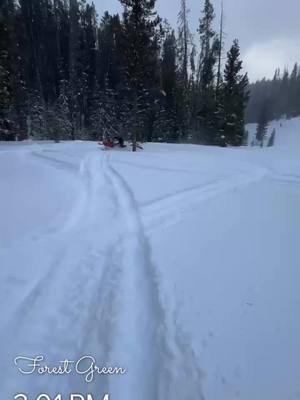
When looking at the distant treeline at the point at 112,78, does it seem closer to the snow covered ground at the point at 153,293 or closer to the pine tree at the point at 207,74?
the pine tree at the point at 207,74

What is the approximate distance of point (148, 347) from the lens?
7.98 feet

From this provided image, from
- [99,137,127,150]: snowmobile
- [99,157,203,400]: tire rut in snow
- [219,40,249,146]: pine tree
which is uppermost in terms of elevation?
[219,40,249,146]: pine tree

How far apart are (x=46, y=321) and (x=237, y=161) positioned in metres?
11.8

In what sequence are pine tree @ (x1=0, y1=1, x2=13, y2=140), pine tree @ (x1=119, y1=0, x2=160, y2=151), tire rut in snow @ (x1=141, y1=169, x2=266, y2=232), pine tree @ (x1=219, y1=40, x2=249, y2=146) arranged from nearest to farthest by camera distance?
1. tire rut in snow @ (x1=141, y1=169, x2=266, y2=232)
2. pine tree @ (x1=119, y1=0, x2=160, y2=151)
3. pine tree @ (x1=0, y1=1, x2=13, y2=140)
4. pine tree @ (x1=219, y1=40, x2=249, y2=146)

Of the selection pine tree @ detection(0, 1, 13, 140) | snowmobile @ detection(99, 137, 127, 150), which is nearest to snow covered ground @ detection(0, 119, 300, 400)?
snowmobile @ detection(99, 137, 127, 150)

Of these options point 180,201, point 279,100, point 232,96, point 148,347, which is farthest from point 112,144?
point 279,100

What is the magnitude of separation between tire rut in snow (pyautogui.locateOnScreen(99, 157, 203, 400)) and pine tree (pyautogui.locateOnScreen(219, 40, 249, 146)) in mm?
22966

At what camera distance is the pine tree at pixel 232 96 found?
2347 cm

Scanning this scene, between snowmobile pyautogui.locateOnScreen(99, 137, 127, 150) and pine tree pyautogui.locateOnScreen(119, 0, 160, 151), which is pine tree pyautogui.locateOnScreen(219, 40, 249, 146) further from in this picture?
snowmobile pyautogui.locateOnScreen(99, 137, 127, 150)

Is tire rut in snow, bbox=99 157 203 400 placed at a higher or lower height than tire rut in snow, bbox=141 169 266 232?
lower

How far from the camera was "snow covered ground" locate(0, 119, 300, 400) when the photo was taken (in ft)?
7.07

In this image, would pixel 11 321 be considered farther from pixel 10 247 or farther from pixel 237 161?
pixel 237 161

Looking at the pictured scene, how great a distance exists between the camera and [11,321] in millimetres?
2594

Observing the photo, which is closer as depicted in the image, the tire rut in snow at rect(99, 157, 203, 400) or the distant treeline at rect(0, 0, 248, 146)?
the tire rut in snow at rect(99, 157, 203, 400)
